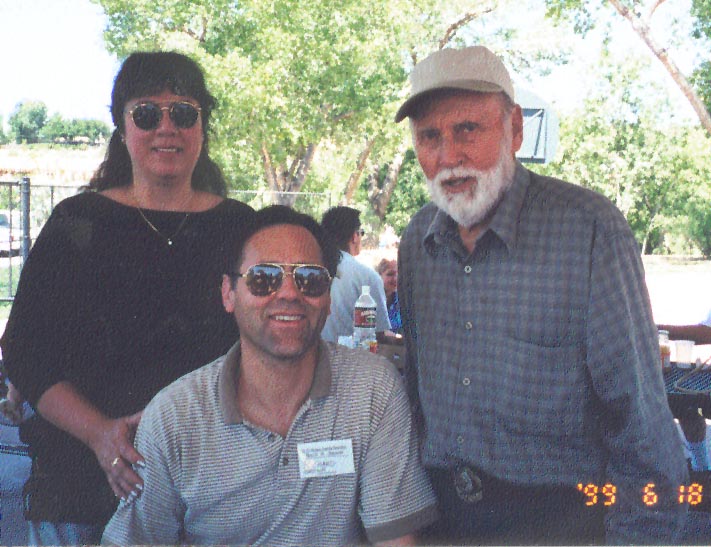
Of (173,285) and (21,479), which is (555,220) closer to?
(173,285)

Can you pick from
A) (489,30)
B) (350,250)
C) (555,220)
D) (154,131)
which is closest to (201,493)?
(154,131)

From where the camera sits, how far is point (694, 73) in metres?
4.07

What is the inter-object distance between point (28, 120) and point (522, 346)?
55.9 inches

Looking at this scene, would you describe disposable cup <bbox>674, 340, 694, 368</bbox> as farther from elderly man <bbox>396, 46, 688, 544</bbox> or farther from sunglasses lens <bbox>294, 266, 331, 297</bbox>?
sunglasses lens <bbox>294, 266, 331, 297</bbox>

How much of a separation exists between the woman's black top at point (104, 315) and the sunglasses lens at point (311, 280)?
180 millimetres

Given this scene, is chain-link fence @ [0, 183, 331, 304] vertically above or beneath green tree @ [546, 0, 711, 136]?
beneath

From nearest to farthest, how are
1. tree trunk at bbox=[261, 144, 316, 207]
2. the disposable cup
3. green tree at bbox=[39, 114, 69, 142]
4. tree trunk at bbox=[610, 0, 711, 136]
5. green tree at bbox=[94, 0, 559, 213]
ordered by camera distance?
1. green tree at bbox=[39, 114, 69, 142]
2. green tree at bbox=[94, 0, 559, 213]
3. tree trunk at bbox=[610, 0, 711, 136]
4. the disposable cup
5. tree trunk at bbox=[261, 144, 316, 207]

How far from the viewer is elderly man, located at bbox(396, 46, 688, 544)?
1.49 m

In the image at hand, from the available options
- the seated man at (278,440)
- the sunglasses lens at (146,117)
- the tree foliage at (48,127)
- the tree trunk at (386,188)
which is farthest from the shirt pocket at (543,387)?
the tree trunk at (386,188)

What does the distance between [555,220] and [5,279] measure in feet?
8.51

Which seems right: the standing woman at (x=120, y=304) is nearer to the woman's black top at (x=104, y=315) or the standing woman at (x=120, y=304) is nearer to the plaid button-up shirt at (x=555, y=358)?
the woman's black top at (x=104, y=315)

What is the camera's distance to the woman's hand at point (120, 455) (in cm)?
162

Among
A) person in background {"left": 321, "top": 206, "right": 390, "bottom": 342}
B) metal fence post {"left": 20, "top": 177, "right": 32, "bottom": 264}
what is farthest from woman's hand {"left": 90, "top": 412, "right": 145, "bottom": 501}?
person in background {"left": 321, "top": 206, "right": 390, "bottom": 342}

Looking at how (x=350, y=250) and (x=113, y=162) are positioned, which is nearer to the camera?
(x=113, y=162)
